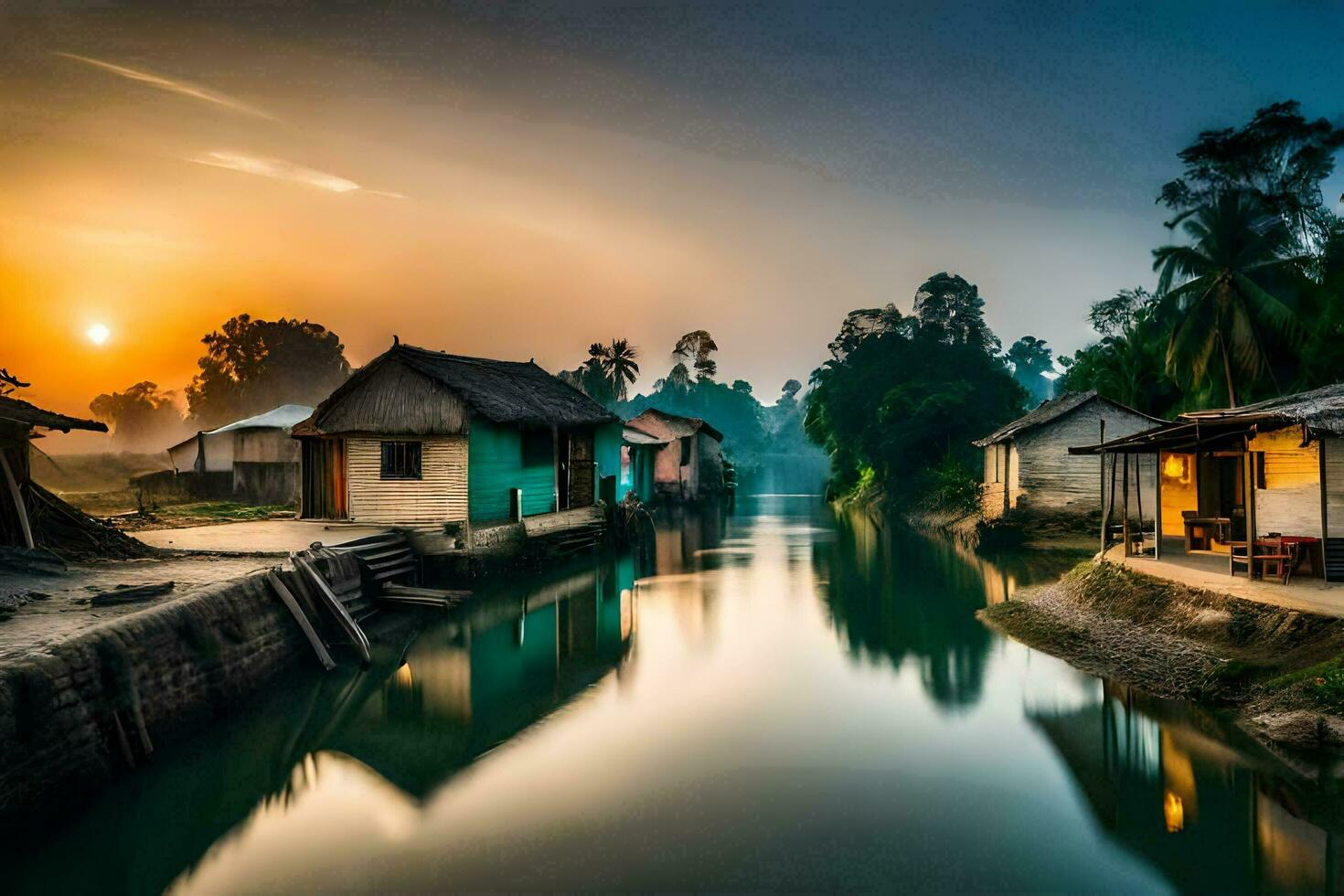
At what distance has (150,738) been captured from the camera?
27.5ft

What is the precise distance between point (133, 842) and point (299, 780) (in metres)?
1.61

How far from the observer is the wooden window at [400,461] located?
18.8 meters

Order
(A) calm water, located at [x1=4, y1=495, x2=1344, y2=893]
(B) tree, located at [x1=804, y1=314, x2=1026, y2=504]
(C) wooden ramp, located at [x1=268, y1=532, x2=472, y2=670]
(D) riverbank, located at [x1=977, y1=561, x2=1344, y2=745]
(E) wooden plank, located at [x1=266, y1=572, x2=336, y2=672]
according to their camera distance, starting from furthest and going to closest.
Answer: (B) tree, located at [x1=804, y1=314, x2=1026, y2=504] → (C) wooden ramp, located at [x1=268, y1=532, x2=472, y2=670] → (E) wooden plank, located at [x1=266, y1=572, x2=336, y2=672] → (D) riverbank, located at [x1=977, y1=561, x2=1344, y2=745] → (A) calm water, located at [x1=4, y1=495, x2=1344, y2=893]

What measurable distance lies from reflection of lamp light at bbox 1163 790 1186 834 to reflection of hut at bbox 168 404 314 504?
26.0m

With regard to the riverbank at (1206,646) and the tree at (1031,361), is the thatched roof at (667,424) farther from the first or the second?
the tree at (1031,361)

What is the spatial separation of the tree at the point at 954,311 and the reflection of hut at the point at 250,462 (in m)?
34.9

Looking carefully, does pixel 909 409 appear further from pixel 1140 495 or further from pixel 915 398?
pixel 1140 495

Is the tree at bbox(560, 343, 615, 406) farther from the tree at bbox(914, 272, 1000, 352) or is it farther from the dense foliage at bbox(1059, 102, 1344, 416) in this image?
the dense foliage at bbox(1059, 102, 1344, 416)

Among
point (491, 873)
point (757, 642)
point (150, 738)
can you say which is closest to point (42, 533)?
point (150, 738)

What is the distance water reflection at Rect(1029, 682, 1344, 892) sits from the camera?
615 centimetres

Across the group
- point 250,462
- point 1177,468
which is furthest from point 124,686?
point 250,462

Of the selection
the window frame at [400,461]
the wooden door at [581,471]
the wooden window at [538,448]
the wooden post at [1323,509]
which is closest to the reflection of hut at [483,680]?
the window frame at [400,461]

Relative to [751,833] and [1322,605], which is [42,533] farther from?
[1322,605]

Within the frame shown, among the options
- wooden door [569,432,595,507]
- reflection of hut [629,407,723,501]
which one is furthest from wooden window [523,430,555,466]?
reflection of hut [629,407,723,501]
